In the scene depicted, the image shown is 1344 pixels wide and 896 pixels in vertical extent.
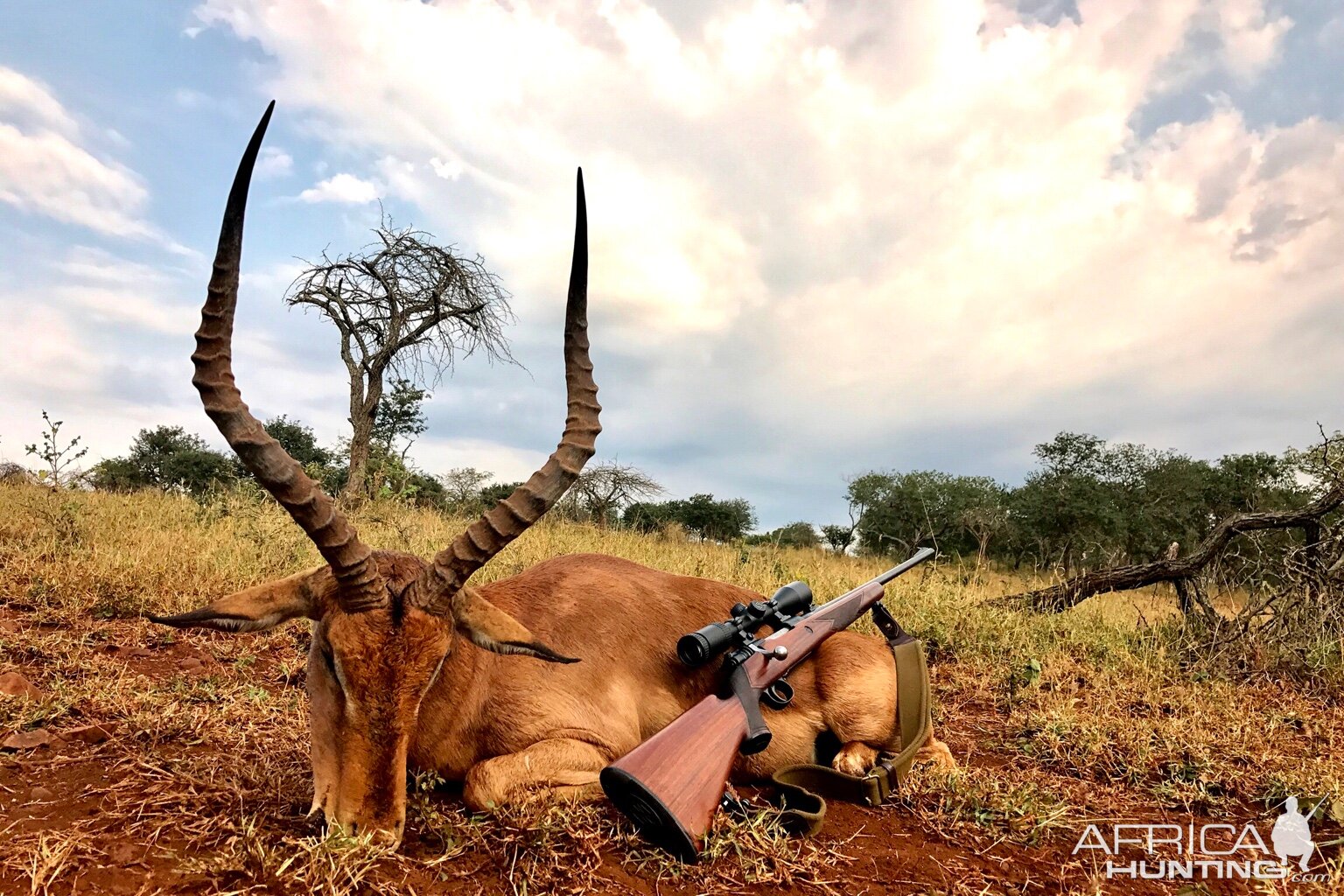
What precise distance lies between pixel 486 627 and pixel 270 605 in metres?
0.92

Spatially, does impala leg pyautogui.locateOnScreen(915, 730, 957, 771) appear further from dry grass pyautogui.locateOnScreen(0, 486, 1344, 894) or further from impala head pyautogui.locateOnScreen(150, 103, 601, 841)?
impala head pyautogui.locateOnScreen(150, 103, 601, 841)

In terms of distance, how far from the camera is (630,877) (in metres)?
2.94

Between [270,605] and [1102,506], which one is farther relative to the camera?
[1102,506]

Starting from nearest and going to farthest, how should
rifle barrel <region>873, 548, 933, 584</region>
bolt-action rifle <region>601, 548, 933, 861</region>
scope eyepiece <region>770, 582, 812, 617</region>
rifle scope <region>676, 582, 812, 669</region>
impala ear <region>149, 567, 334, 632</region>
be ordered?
bolt-action rifle <region>601, 548, 933, 861</region> → impala ear <region>149, 567, 334, 632</region> → rifle scope <region>676, 582, 812, 669</region> → scope eyepiece <region>770, 582, 812, 617</region> → rifle barrel <region>873, 548, 933, 584</region>

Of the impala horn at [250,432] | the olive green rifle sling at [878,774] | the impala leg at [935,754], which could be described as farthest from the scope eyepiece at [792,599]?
the impala horn at [250,432]

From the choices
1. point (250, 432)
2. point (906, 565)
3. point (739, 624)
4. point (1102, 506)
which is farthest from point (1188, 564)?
point (1102, 506)

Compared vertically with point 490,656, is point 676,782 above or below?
below

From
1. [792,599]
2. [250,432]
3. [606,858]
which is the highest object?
[250,432]

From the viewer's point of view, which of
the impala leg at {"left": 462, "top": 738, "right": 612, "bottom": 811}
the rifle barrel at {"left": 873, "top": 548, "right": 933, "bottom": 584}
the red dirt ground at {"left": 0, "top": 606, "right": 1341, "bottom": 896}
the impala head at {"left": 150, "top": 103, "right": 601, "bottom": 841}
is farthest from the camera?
the rifle barrel at {"left": 873, "top": 548, "right": 933, "bottom": 584}

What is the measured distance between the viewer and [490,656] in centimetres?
390

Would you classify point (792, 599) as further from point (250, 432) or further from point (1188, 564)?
point (1188, 564)

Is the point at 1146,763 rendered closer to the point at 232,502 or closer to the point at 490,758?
the point at 490,758

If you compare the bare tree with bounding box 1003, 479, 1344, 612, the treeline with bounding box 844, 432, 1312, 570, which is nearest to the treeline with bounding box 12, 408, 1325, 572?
the treeline with bounding box 844, 432, 1312, 570

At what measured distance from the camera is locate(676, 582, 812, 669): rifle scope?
3.77 m
